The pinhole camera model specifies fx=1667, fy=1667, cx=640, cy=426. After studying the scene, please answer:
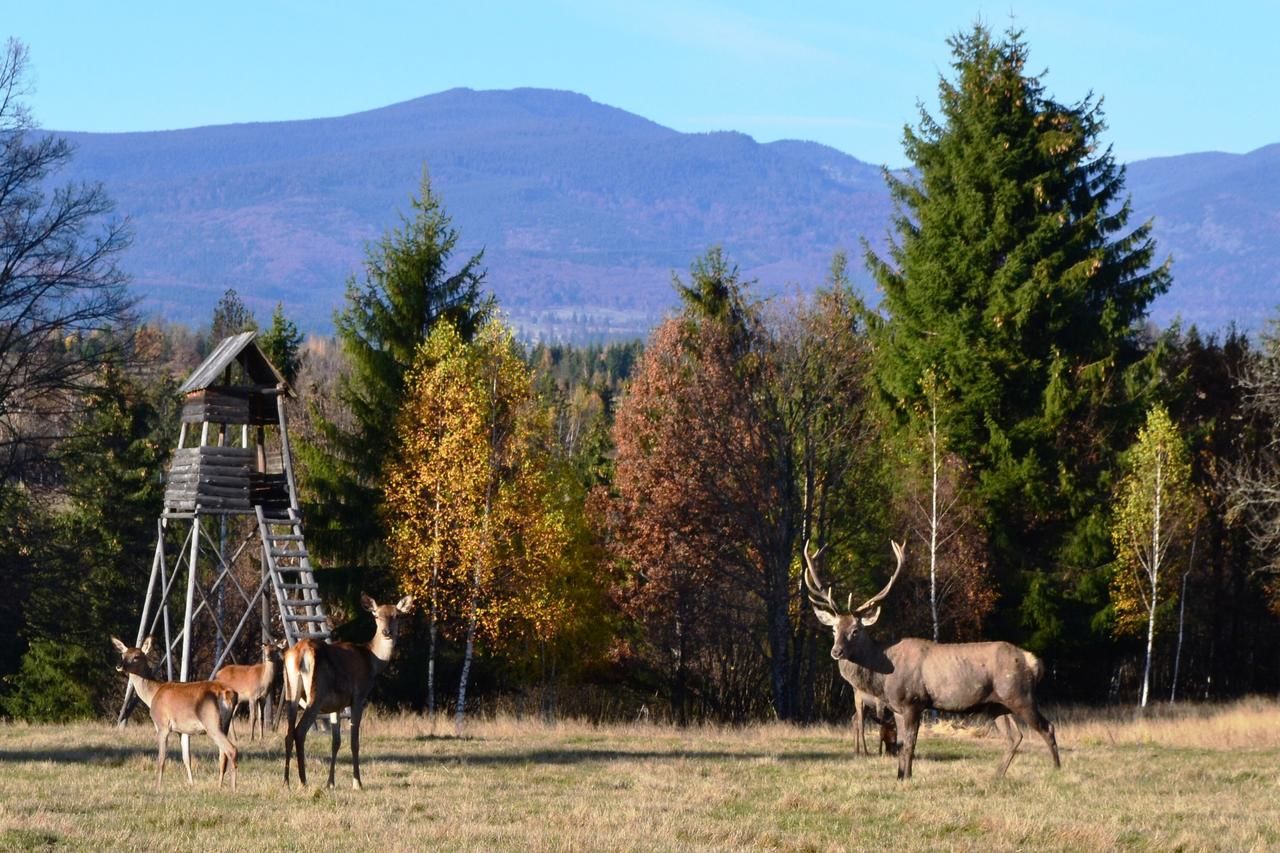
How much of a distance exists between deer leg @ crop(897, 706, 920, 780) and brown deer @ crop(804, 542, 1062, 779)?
13mm

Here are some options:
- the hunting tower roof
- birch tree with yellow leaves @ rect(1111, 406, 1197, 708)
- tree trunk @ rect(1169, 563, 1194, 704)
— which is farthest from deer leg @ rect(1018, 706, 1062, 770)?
tree trunk @ rect(1169, 563, 1194, 704)

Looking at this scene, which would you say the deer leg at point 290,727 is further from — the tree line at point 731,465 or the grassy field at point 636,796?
the tree line at point 731,465

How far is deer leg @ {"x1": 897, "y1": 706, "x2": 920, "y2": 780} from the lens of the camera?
66.8 ft

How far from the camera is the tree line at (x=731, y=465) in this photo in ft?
118

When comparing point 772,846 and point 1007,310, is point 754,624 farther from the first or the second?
point 772,846

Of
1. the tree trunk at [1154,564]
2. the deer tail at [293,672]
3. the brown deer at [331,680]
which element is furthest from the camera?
the tree trunk at [1154,564]

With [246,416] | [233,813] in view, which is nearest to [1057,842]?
[233,813]

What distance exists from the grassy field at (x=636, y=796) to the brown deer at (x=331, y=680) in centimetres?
56

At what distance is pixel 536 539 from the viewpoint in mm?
35875

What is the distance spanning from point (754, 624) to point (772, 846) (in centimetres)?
2535

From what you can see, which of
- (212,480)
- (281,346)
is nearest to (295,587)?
(212,480)

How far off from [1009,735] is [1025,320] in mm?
20366

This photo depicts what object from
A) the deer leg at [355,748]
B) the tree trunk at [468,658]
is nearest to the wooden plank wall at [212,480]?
the tree trunk at [468,658]

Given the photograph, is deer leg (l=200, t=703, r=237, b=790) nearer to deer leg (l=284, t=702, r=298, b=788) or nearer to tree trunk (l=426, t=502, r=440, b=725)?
deer leg (l=284, t=702, r=298, b=788)
